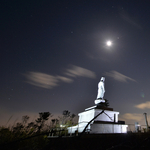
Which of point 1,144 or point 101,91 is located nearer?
point 1,144

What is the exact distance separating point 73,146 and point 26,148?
387 cm

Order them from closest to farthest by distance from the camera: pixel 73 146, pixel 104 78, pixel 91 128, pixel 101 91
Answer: pixel 73 146
pixel 91 128
pixel 101 91
pixel 104 78

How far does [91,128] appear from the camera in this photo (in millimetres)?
13484

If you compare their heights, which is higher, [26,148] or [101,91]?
[101,91]

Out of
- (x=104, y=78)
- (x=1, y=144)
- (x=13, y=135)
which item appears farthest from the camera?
(x=104, y=78)

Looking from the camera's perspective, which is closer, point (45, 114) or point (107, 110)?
point (107, 110)

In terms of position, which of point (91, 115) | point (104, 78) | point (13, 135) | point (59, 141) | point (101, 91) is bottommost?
point (59, 141)

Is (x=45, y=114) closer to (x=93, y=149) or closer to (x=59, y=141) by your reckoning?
(x=59, y=141)

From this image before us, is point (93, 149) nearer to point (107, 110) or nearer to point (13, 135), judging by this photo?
point (13, 135)

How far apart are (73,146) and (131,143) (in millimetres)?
3902

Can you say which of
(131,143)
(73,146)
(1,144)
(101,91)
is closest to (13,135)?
(1,144)

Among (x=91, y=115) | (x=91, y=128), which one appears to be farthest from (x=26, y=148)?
(x=91, y=115)

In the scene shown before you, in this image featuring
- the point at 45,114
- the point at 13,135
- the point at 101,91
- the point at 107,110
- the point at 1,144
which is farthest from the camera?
the point at 45,114

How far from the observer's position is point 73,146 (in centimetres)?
758
